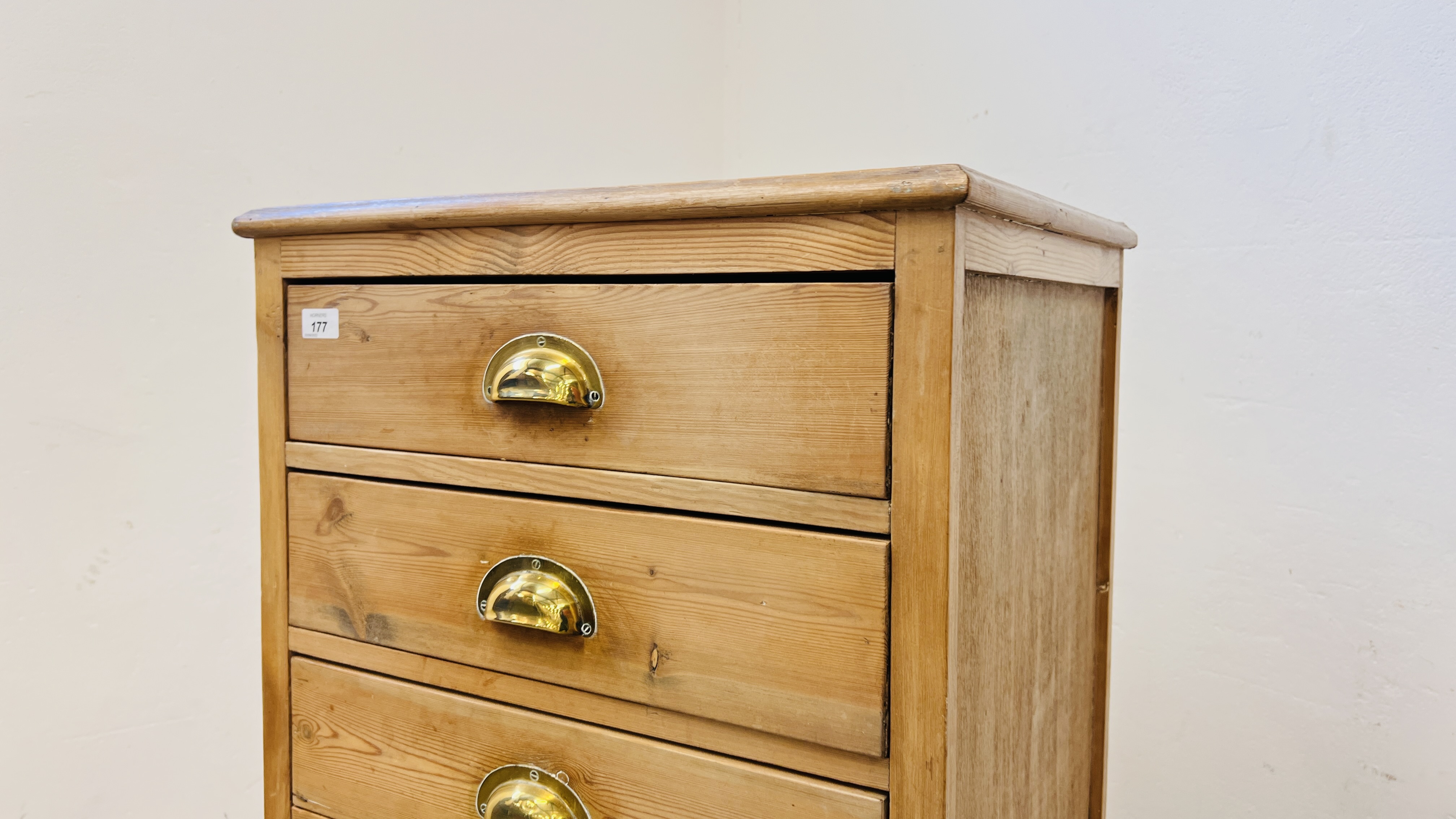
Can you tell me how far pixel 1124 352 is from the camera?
1.14 meters

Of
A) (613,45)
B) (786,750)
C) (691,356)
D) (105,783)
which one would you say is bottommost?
(105,783)

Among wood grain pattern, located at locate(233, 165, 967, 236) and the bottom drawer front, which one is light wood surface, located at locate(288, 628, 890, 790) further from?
wood grain pattern, located at locate(233, 165, 967, 236)

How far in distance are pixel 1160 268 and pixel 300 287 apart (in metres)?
0.91

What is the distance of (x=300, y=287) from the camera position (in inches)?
29.3

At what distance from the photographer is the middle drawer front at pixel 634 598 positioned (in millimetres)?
552

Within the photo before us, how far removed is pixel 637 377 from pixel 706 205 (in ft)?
0.39

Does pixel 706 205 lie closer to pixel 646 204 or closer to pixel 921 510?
pixel 646 204

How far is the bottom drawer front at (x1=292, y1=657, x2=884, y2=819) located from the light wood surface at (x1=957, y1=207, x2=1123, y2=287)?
1.07ft

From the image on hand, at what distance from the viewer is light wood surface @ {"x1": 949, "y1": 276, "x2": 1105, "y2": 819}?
22.8 inches

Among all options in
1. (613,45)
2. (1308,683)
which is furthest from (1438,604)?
(613,45)

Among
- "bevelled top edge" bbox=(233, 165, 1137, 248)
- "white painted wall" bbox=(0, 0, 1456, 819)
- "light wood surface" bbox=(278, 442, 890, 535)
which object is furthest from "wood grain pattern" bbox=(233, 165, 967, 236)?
"white painted wall" bbox=(0, 0, 1456, 819)

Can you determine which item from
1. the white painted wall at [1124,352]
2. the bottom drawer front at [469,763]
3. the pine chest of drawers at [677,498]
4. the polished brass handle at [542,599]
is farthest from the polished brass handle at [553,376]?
the white painted wall at [1124,352]

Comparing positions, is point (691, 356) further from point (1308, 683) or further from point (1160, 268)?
point (1308, 683)

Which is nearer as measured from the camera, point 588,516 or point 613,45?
point 588,516
